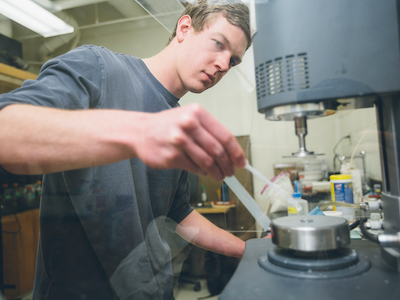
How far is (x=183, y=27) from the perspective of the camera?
0.68m

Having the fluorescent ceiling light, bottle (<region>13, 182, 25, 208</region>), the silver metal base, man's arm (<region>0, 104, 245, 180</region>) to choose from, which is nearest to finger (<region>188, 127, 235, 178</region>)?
man's arm (<region>0, 104, 245, 180</region>)

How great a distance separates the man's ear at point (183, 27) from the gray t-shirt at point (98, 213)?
7.0 inches

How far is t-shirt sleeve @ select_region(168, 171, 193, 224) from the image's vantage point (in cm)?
76

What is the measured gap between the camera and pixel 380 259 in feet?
1.39

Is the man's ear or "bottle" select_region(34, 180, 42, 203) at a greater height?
the man's ear

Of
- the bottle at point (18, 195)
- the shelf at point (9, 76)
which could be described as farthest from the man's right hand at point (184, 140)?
the shelf at point (9, 76)

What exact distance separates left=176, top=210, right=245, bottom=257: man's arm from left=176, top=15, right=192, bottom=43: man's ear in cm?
53

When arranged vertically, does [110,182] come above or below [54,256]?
above

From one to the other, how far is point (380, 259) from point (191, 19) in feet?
2.19

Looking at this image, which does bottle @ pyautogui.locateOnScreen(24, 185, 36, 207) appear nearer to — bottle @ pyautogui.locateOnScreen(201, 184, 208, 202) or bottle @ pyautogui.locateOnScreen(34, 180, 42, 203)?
bottle @ pyautogui.locateOnScreen(34, 180, 42, 203)

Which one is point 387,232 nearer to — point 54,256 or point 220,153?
point 220,153

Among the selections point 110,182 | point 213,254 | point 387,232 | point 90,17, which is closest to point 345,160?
point 387,232

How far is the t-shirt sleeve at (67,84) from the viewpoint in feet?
1.19

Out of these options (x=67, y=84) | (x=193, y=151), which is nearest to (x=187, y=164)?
(x=193, y=151)
